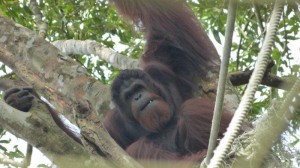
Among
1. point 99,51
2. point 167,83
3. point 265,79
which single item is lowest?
point 265,79

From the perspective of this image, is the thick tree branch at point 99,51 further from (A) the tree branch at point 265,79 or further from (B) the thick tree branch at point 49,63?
(B) the thick tree branch at point 49,63

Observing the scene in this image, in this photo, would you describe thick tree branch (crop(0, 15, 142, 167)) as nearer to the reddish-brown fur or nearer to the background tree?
the background tree

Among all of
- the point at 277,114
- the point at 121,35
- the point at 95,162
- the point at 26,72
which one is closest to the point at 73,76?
the point at 26,72

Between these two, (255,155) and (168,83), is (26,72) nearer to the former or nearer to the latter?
(255,155)

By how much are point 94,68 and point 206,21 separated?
118 cm

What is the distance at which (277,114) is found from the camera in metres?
2.32

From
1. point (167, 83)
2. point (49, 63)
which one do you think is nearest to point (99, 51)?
point (167, 83)

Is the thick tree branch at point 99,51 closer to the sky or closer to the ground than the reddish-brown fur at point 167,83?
closer to the sky

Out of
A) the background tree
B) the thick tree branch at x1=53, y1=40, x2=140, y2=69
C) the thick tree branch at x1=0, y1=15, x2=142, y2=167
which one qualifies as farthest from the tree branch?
the thick tree branch at x1=0, y1=15, x2=142, y2=167

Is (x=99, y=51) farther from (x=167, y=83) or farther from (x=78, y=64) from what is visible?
(x=78, y=64)

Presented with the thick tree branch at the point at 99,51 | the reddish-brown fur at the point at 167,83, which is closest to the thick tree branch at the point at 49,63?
the reddish-brown fur at the point at 167,83

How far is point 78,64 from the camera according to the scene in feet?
11.3

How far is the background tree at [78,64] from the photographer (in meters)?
2.73

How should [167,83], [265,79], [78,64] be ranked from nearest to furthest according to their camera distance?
[78,64] → [265,79] → [167,83]
